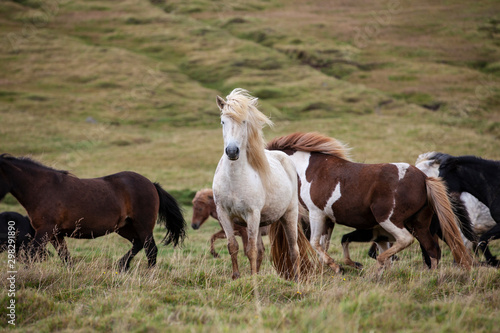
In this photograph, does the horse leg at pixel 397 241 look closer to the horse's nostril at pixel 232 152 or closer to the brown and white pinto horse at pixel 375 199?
the brown and white pinto horse at pixel 375 199

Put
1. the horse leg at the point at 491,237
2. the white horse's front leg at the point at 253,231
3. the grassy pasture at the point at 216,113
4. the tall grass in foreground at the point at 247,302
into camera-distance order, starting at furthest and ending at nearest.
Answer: the horse leg at the point at 491,237, the white horse's front leg at the point at 253,231, the grassy pasture at the point at 216,113, the tall grass in foreground at the point at 247,302

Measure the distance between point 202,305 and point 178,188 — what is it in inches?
601

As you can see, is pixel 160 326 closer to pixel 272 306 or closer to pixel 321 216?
pixel 272 306

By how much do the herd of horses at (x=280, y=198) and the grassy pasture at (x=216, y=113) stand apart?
0.49 m

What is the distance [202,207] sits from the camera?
12.9 meters

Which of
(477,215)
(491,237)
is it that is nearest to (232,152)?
(491,237)

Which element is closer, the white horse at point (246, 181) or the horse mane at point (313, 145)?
the white horse at point (246, 181)

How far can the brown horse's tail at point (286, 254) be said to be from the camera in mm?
6590

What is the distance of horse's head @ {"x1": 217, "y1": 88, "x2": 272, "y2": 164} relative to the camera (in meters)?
5.29

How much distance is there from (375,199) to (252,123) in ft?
7.43

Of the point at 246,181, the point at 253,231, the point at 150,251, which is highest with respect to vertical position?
the point at 246,181

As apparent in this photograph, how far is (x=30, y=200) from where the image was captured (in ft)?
20.7

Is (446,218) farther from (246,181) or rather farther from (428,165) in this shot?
(428,165)

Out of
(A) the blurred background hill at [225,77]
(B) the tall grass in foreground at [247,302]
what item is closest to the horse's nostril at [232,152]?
(B) the tall grass in foreground at [247,302]
